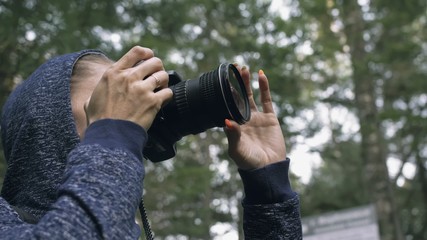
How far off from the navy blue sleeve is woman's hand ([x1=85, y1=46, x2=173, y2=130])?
59cm

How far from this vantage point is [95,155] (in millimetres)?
1100

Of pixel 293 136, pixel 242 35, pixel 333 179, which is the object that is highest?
pixel 242 35

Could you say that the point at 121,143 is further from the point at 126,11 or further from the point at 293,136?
the point at 293,136

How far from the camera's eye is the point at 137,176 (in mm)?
1131

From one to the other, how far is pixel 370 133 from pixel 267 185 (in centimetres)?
615

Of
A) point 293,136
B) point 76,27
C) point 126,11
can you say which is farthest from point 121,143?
point 293,136

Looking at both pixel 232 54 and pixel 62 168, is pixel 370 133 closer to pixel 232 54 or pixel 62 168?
pixel 232 54

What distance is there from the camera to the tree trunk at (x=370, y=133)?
7234mm

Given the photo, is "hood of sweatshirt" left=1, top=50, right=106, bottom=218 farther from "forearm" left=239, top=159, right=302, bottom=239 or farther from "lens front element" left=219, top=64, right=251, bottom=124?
"forearm" left=239, top=159, right=302, bottom=239

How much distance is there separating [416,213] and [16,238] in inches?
537

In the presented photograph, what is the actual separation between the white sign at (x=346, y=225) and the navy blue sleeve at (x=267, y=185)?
4570mm

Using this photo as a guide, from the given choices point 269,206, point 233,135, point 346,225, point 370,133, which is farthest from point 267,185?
point 370,133

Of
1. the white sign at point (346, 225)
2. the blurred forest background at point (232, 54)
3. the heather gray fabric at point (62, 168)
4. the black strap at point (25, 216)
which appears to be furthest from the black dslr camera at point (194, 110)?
the white sign at point (346, 225)

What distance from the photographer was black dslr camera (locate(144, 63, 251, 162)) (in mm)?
1494
